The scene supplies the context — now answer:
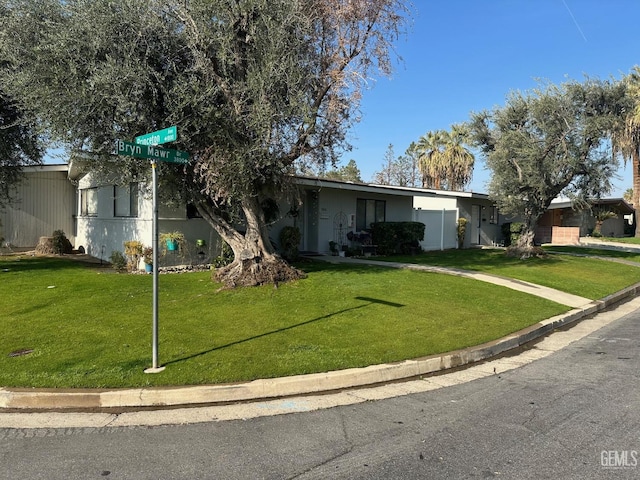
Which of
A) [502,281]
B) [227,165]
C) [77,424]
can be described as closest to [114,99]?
[227,165]

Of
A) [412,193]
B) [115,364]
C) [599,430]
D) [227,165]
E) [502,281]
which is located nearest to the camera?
[599,430]

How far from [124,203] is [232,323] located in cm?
964

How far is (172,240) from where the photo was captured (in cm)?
1266

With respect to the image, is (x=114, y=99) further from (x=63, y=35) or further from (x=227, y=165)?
(x=227, y=165)

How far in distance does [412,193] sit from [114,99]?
14.8m

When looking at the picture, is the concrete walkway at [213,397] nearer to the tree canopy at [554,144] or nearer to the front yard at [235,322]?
the front yard at [235,322]

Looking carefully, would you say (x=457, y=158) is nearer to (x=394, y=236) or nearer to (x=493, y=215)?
(x=493, y=215)

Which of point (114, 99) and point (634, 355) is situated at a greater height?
point (114, 99)

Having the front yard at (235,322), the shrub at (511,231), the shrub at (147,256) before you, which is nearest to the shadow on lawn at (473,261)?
the front yard at (235,322)

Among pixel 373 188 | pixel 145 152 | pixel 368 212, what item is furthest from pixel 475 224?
pixel 145 152

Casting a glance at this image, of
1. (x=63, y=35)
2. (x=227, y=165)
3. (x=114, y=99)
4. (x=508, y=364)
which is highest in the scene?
(x=63, y=35)

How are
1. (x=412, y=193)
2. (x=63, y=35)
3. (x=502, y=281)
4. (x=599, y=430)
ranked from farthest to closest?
1. (x=412, y=193)
2. (x=502, y=281)
3. (x=63, y=35)
4. (x=599, y=430)

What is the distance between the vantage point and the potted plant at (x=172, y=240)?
494 inches

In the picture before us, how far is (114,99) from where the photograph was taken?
8.59 meters
